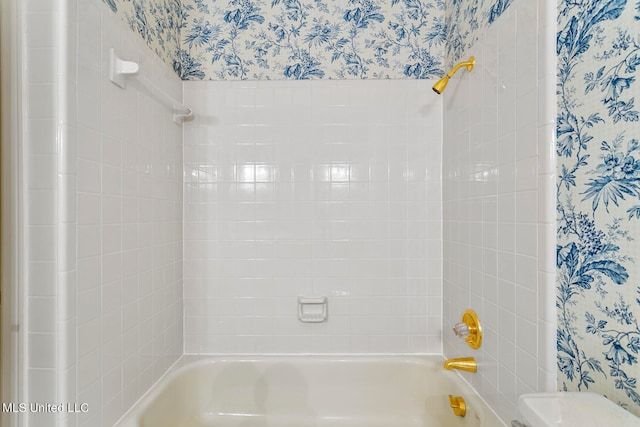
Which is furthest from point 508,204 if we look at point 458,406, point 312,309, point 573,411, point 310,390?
point 310,390

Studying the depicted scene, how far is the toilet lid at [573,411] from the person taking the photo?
0.68m

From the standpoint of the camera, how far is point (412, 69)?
1.82 metres

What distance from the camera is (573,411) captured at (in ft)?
2.40

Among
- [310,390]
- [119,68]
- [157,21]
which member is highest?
[157,21]

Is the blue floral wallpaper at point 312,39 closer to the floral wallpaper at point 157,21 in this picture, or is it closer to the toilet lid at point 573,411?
the floral wallpaper at point 157,21

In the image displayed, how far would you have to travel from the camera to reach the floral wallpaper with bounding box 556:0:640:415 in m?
0.75

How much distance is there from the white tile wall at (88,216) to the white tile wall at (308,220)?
1.13 ft

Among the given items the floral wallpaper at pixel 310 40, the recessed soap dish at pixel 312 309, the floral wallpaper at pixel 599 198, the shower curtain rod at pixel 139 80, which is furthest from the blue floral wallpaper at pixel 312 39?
the recessed soap dish at pixel 312 309

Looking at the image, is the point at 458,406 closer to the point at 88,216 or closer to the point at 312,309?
the point at 312,309

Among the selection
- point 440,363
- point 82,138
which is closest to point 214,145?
point 82,138

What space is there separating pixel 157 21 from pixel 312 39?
73cm

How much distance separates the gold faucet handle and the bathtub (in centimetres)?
20

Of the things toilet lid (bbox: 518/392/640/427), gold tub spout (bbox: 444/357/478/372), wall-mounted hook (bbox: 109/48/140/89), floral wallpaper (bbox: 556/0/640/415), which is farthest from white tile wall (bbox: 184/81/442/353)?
toilet lid (bbox: 518/392/640/427)

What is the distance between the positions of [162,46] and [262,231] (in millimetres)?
971
